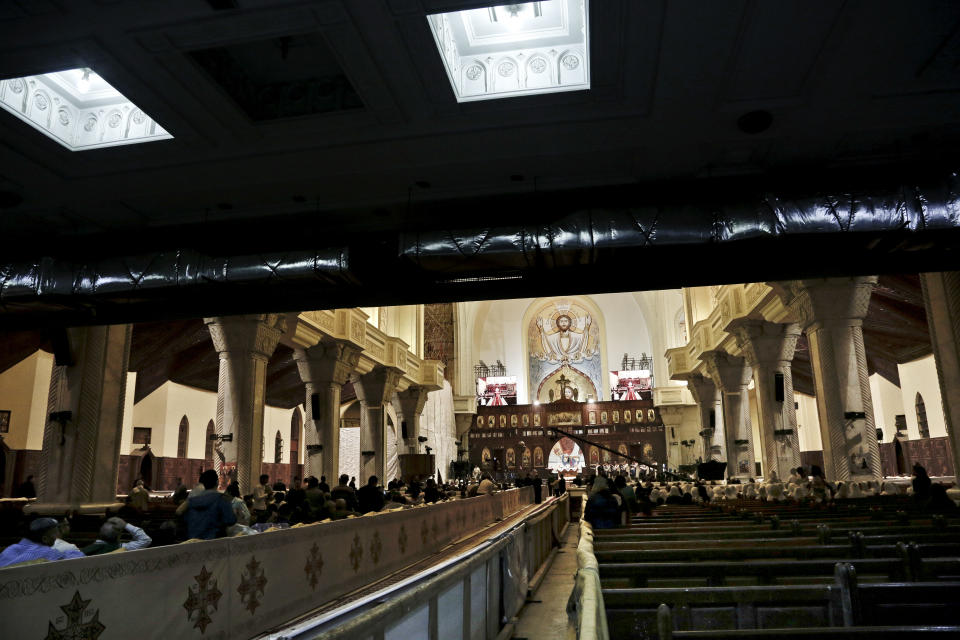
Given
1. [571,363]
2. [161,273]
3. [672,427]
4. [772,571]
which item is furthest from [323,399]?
[571,363]

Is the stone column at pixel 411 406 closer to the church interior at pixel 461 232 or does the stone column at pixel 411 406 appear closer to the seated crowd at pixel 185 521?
the seated crowd at pixel 185 521

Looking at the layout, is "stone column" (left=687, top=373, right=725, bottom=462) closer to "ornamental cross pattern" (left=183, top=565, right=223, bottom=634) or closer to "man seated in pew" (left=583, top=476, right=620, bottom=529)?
"man seated in pew" (left=583, top=476, right=620, bottom=529)

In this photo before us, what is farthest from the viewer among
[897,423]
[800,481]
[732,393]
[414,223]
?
[897,423]

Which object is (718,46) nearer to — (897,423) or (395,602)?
(395,602)

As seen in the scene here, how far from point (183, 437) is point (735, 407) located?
18.7 meters

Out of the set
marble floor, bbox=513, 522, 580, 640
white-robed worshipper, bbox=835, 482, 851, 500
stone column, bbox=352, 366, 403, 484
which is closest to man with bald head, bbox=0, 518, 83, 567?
marble floor, bbox=513, 522, 580, 640

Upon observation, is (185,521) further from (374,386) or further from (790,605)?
(374,386)

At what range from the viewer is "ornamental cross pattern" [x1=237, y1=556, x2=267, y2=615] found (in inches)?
184

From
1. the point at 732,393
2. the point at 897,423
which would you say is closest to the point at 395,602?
the point at 732,393

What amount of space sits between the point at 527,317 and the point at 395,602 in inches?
1637

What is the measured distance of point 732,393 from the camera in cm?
2102

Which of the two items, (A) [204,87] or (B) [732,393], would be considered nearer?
(A) [204,87]

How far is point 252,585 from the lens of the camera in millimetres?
4793

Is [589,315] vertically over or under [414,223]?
over
